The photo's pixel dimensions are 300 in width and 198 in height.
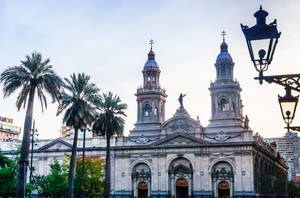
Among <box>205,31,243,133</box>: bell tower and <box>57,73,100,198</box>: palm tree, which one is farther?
<box>205,31,243,133</box>: bell tower

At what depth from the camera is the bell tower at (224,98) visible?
76.8m

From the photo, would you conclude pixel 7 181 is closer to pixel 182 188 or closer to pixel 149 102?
pixel 182 188

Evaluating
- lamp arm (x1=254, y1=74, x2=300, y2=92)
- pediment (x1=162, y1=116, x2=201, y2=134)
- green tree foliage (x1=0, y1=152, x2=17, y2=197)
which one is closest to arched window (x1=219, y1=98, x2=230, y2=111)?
pediment (x1=162, y1=116, x2=201, y2=134)

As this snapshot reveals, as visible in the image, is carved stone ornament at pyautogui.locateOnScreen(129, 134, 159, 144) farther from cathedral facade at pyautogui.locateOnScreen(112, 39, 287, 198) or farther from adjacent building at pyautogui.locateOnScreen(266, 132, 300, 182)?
adjacent building at pyautogui.locateOnScreen(266, 132, 300, 182)

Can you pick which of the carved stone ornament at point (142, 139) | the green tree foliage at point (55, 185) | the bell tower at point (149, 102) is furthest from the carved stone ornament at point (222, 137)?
the green tree foliage at point (55, 185)

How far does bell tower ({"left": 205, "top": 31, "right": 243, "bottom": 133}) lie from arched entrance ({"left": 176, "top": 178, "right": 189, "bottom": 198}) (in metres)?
9.76

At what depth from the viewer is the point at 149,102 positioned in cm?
8275

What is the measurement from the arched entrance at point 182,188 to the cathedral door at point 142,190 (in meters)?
5.78

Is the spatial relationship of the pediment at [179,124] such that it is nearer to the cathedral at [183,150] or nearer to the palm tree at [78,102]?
the cathedral at [183,150]

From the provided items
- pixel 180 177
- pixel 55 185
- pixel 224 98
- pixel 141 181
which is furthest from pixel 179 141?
pixel 55 185

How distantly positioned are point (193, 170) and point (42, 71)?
4066 cm

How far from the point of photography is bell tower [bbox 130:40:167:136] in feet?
268

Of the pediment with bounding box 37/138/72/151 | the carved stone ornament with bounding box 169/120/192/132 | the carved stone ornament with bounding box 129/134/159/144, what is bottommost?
the pediment with bounding box 37/138/72/151

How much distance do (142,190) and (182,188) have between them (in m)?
7.34
